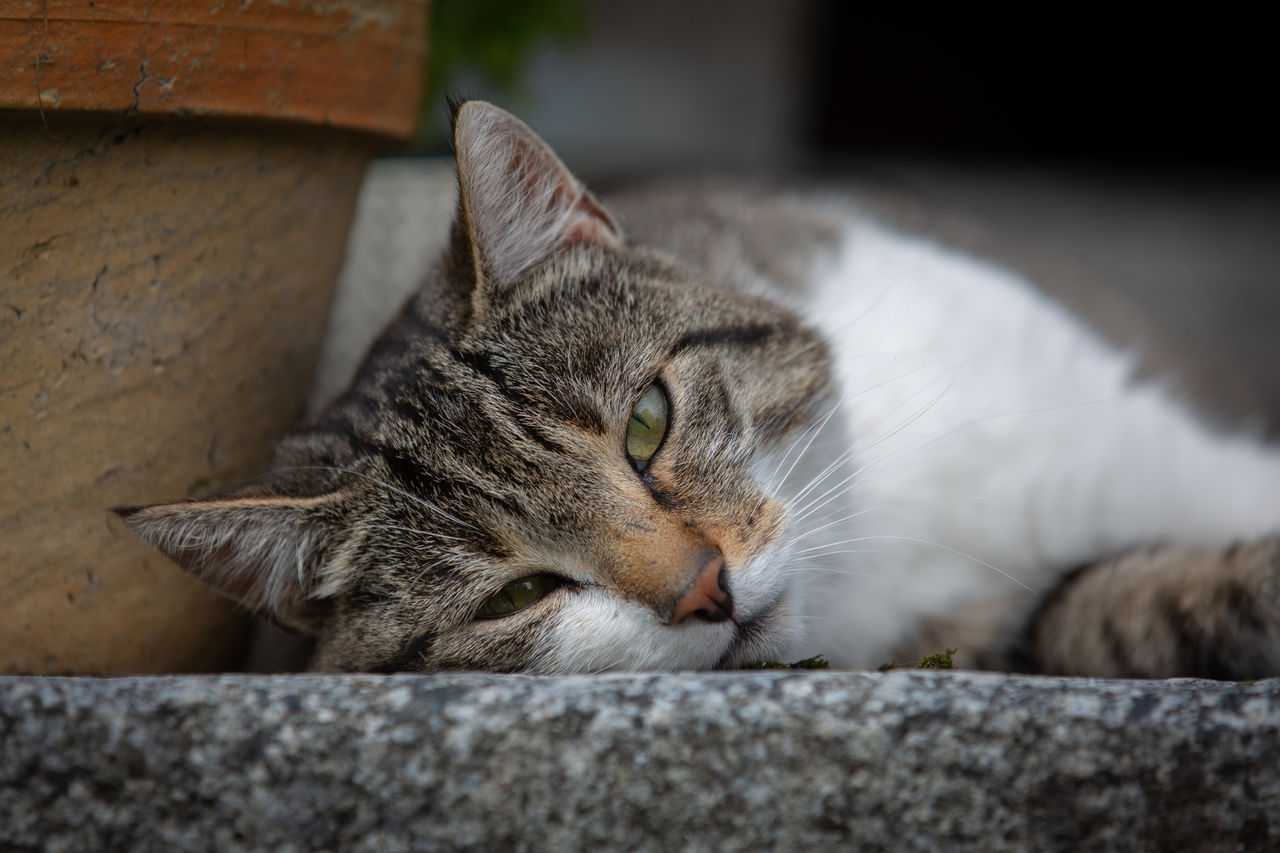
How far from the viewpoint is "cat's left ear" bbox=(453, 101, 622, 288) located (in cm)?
161

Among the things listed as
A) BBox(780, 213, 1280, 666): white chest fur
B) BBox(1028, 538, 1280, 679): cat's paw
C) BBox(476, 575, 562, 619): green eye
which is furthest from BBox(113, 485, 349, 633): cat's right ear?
BBox(1028, 538, 1280, 679): cat's paw

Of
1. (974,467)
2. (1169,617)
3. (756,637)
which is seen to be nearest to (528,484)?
(756,637)

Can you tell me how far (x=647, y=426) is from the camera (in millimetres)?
1655

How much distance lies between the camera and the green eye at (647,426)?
1.63 meters

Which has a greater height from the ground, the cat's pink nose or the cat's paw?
the cat's pink nose

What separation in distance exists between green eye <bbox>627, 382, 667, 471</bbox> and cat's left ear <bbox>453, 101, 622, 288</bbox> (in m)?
0.35

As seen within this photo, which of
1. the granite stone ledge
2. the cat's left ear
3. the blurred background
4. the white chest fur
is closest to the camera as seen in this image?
the granite stone ledge

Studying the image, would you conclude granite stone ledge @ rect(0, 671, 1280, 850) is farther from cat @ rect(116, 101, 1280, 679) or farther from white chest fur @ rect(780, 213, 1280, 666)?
white chest fur @ rect(780, 213, 1280, 666)

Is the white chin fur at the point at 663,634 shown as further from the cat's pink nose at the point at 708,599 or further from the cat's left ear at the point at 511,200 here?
the cat's left ear at the point at 511,200

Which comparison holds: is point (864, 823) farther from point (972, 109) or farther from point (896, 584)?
point (972, 109)

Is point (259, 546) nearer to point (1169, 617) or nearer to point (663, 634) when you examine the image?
point (663, 634)

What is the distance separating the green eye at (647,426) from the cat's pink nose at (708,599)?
0.87 ft

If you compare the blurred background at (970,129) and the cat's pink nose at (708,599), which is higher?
the blurred background at (970,129)

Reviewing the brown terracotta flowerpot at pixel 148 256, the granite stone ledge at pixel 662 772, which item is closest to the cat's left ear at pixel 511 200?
the brown terracotta flowerpot at pixel 148 256
